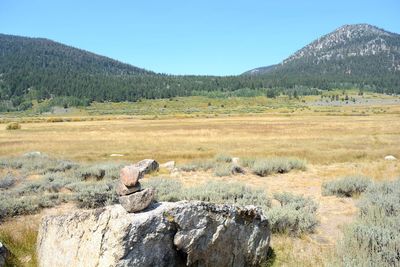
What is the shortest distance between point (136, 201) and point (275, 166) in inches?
542

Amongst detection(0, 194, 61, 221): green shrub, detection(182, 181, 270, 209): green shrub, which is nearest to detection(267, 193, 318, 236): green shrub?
detection(182, 181, 270, 209): green shrub

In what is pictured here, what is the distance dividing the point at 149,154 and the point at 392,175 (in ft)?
55.4

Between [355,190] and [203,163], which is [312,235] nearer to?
[355,190]

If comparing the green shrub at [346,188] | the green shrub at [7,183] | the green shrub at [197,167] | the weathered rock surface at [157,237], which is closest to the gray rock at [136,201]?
the weathered rock surface at [157,237]

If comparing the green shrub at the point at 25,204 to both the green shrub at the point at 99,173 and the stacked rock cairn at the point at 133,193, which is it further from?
the stacked rock cairn at the point at 133,193

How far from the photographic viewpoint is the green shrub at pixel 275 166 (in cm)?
1859

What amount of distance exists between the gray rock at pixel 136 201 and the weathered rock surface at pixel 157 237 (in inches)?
4.2

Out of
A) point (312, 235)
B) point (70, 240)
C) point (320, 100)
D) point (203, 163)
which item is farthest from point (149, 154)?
point (320, 100)

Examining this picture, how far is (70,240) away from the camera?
21.1 feet

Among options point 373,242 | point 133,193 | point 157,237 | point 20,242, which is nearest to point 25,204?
point 20,242

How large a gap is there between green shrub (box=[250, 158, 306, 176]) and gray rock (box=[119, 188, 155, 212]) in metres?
12.9

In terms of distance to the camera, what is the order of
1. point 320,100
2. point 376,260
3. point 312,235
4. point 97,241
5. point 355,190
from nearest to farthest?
point 97,241, point 376,260, point 312,235, point 355,190, point 320,100

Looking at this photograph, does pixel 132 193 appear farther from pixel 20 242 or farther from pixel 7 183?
pixel 7 183

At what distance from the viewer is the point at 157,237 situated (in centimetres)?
603
